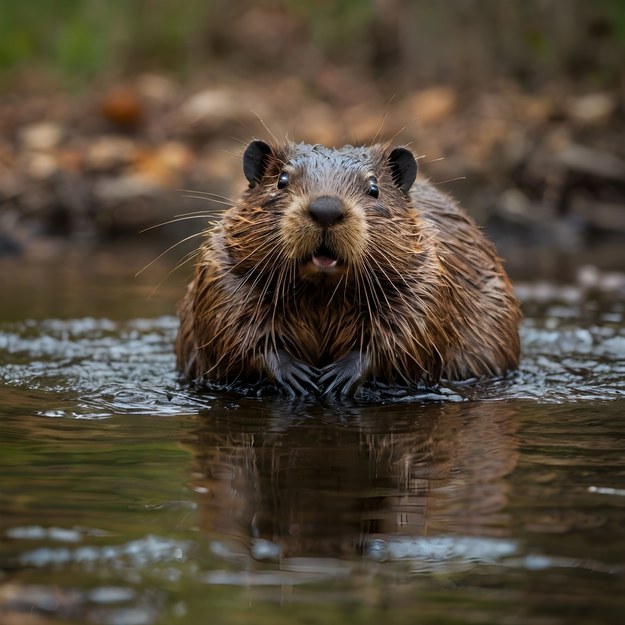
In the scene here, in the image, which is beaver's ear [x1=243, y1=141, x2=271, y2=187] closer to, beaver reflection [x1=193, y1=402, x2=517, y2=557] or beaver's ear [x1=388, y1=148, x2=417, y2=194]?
beaver's ear [x1=388, y1=148, x2=417, y2=194]

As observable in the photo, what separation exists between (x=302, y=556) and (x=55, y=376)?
339 cm

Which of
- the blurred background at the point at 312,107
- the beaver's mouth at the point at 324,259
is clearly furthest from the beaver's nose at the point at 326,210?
the blurred background at the point at 312,107

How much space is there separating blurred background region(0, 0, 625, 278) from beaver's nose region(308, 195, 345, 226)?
19.7ft

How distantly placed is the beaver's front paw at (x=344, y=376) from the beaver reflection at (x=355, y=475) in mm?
255

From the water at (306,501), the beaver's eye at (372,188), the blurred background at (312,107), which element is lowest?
the water at (306,501)

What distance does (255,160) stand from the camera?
612cm

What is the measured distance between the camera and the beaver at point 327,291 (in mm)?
5727

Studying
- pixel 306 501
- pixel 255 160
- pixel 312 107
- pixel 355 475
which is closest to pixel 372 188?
pixel 255 160

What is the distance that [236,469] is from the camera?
4.34 m

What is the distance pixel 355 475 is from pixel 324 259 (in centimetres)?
143

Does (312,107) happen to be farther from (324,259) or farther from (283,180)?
(324,259)

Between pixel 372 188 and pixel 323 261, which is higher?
pixel 372 188

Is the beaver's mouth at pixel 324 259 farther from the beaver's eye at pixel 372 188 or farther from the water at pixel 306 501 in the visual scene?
the water at pixel 306 501

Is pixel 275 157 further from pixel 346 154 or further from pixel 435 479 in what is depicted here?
pixel 435 479
